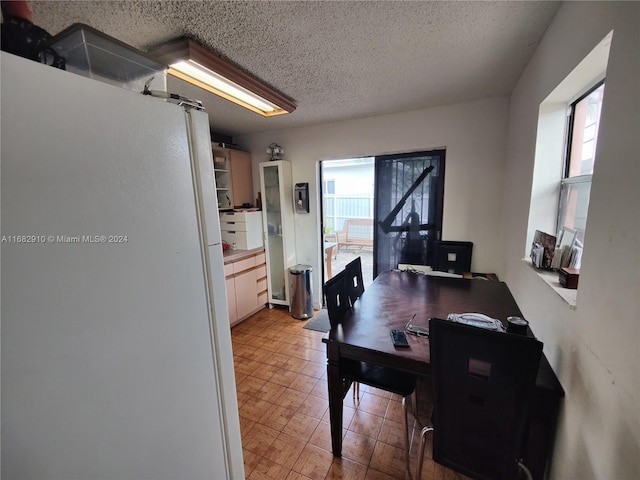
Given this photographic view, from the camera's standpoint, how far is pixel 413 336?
1440 millimetres

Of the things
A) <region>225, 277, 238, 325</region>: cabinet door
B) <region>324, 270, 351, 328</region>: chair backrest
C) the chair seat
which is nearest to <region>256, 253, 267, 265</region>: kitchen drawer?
<region>225, 277, 238, 325</region>: cabinet door

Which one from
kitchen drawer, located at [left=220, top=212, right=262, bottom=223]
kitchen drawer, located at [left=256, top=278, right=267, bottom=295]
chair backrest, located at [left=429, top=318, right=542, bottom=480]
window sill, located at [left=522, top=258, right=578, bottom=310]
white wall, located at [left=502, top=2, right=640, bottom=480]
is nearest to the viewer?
white wall, located at [left=502, top=2, right=640, bottom=480]

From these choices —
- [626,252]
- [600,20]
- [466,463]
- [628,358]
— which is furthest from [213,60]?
[466,463]

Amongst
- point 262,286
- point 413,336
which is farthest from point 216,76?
point 262,286

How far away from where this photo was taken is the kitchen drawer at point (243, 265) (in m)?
3.19

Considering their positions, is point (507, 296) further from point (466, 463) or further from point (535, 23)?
point (535, 23)

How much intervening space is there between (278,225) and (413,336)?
267cm

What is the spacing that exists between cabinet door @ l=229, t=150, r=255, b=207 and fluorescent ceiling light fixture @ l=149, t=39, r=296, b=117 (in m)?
1.10

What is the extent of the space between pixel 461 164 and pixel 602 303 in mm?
2145

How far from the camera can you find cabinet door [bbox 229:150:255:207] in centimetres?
347

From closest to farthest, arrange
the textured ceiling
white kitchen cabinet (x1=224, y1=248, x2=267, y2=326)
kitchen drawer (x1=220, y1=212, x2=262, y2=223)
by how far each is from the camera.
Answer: the textured ceiling → white kitchen cabinet (x1=224, y1=248, x2=267, y2=326) → kitchen drawer (x1=220, y1=212, x2=262, y2=223)

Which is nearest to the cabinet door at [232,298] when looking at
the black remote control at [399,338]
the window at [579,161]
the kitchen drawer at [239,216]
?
the kitchen drawer at [239,216]

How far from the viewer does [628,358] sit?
28.3 inches

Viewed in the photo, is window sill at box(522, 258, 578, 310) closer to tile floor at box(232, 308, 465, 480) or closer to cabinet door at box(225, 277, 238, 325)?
tile floor at box(232, 308, 465, 480)
